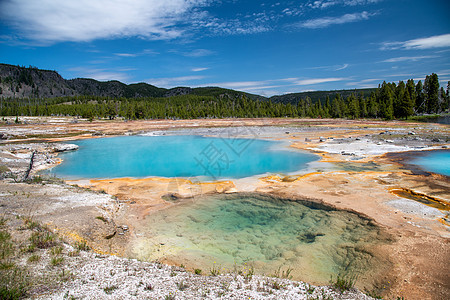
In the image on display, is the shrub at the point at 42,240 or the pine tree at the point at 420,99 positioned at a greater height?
the pine tree at the point at 420,99

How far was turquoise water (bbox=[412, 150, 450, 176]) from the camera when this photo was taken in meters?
16.8

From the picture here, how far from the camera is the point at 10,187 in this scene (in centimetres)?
1193

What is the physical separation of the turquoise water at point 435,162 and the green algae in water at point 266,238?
11452 mm

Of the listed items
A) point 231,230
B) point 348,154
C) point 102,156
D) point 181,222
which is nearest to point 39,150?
point 102,156

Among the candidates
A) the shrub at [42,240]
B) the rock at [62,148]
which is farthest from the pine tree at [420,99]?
the shrub at [42,240]

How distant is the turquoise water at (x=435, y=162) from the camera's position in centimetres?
1681

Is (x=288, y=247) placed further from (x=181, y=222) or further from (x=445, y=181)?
(x=445, y=181)

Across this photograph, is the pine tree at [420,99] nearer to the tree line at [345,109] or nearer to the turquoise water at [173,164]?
the tree line at [345,109]

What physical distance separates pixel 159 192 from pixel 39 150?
21560 mm

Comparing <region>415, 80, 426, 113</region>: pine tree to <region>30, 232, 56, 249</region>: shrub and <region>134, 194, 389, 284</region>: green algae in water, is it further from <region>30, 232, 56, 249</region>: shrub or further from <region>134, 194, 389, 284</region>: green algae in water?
<region>30, 232, 56, 249</region>: shrub

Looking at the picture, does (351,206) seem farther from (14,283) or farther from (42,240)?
(14,283)

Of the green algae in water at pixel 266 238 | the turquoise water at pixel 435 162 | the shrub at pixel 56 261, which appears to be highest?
the shrub at pixel 56 261

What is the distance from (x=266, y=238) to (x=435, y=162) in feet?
59.5

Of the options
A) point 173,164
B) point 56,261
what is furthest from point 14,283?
point 173,164
